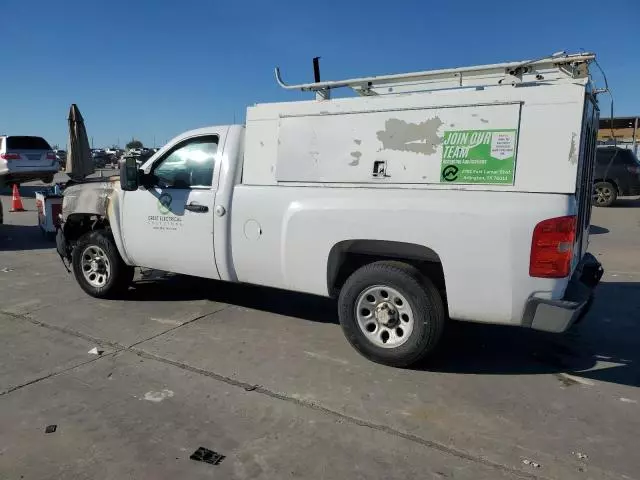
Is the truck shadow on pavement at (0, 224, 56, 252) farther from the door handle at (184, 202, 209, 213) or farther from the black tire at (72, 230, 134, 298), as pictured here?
the door handle at (184, 202, 209, 213)

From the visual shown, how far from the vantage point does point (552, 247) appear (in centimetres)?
349

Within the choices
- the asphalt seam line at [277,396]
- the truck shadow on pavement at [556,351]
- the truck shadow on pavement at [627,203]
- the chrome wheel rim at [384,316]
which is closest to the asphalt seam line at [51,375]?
the asphalt seam line at [277,396]

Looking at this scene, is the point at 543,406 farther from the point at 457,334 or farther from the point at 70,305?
the point at 70,305

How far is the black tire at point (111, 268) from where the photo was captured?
586 cm

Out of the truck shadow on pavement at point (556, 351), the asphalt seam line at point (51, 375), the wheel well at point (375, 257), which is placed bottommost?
the asphalt seam line at point (51, 375)

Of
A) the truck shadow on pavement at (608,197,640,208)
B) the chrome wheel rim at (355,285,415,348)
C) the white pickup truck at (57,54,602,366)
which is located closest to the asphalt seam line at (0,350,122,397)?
the white pickup truck at (57,54,602,366)

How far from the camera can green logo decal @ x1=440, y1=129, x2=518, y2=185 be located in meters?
3.71

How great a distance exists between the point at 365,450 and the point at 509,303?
1.49 m

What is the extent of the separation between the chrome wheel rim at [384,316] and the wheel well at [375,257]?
0.31 metres

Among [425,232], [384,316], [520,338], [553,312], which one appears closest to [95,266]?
[384,316]

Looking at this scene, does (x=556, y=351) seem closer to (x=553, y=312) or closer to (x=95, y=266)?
(x=553, y=312)

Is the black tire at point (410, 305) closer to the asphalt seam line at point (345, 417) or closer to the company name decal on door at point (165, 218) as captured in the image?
the asphalt seam line at point (345, 417)

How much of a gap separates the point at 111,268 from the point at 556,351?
4719 millimetres

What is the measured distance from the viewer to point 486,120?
378 cm
